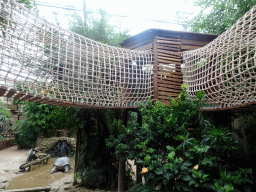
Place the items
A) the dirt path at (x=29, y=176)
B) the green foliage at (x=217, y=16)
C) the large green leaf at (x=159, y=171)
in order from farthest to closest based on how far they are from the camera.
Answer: the dirt path at (x=29, y=176) → the green foliage at (x=217, y=16) → the large green leaf at (x=159, y=171)

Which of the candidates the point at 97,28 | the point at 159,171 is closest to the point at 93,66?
the point at 159,171

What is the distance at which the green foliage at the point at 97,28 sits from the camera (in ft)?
14.2

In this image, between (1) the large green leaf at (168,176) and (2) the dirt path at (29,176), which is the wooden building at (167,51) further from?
(2) the dirt path at (29,176)

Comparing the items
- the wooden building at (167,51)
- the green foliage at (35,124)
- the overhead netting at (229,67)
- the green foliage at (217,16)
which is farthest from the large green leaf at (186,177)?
the green foliage at (35,124)

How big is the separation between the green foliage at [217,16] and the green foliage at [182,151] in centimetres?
236

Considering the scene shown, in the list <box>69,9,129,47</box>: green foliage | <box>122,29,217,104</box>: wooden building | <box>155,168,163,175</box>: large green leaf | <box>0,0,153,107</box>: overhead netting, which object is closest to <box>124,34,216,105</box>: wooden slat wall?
<box>122,29,217,104</box>: wooden building

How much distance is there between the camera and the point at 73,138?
8.83 m

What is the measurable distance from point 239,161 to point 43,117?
793 cm

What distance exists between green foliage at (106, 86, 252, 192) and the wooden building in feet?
1.39

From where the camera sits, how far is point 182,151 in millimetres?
1753

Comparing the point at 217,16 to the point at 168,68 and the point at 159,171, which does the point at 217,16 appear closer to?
the point at 168,68

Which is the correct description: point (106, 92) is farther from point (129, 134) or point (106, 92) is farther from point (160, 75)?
point (160, 75)

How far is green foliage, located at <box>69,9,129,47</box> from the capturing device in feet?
14.2

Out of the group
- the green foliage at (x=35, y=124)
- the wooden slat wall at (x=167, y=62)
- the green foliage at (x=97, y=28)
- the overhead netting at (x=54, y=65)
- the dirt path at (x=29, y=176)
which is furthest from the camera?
the green foliage at (x=35, y=124)
